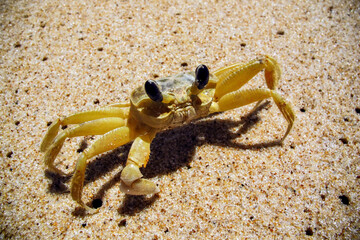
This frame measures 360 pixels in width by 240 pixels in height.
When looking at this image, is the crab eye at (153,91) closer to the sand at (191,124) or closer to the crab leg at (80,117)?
the crab leg at (80,117)

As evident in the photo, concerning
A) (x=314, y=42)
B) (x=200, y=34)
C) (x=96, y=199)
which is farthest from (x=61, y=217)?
(x=314, y=42)

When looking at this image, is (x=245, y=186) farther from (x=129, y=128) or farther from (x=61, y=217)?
(x=61, y=217)

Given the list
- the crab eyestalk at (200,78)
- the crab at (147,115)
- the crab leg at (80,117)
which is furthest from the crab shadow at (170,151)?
the crab eyestalk at (200,78)

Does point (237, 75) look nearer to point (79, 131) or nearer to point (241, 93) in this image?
point (241, 93)

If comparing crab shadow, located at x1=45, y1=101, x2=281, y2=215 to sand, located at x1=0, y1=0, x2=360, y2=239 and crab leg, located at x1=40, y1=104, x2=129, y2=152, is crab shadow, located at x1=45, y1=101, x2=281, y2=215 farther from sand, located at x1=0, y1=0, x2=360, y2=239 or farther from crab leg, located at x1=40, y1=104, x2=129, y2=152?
crab leg, located at x1=40, y1=104, x2=129, y2=152

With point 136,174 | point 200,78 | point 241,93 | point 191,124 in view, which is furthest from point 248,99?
point 136,174

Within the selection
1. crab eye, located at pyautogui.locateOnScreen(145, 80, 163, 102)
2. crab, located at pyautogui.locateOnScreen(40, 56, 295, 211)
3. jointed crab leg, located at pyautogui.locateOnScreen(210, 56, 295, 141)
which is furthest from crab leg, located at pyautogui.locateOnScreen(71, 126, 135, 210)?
jointed crab leg, located at pyautogui.locateOnScreen(210, 56, 295, 141)
